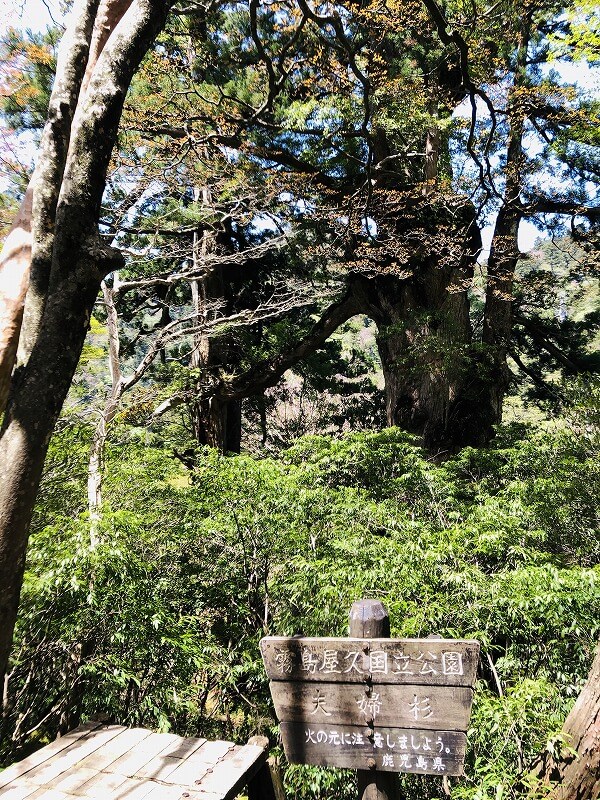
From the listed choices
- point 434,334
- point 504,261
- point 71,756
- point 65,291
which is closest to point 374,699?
point 71,756

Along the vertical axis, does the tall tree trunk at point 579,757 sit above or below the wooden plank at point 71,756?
below

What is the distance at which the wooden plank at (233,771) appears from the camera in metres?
2.26

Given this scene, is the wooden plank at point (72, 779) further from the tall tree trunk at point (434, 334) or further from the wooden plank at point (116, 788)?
→ the tall tree trunk at point (434, 334)

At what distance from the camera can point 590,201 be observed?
10789mm

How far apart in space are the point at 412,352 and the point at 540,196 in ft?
13.8

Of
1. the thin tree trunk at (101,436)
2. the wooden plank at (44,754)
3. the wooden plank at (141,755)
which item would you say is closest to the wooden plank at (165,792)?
the wooden plank at (141,755)

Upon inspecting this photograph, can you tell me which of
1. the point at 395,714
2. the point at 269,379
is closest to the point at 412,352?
the point at 269,379

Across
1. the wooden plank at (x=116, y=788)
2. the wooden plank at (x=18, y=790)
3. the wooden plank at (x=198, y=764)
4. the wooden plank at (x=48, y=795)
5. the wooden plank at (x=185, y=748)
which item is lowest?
the wooden plank at (x=198, y=764)

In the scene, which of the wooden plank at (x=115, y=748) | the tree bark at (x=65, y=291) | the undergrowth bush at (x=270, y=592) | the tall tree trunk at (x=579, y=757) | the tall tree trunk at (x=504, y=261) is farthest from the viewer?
the tall tree trunk at (x=504, y=261)

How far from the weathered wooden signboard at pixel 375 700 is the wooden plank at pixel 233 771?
0.29 m

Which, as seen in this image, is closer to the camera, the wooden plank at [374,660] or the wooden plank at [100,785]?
the wooden plank at [374,660]

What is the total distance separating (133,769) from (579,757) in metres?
2.26

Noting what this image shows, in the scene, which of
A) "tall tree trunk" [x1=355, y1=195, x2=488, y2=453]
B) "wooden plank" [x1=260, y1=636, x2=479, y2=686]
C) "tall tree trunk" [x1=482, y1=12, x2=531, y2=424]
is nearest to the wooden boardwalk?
"wooden plank" [x1=260, y1=636, x2=479, y2=686]

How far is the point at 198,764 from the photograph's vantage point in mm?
2418
